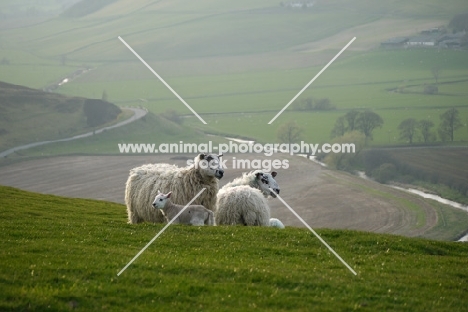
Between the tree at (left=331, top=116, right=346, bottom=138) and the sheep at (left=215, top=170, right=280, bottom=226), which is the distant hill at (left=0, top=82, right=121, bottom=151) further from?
the sheep at (left=215, top=170, right=280, bottom=226)

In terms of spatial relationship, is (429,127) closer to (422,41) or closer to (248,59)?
(422,41)

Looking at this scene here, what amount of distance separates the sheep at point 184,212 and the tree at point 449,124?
2649 inches

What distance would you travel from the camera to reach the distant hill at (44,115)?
284ft

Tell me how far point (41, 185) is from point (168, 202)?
4610 centimetres

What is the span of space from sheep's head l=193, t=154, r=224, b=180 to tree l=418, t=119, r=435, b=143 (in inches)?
2526

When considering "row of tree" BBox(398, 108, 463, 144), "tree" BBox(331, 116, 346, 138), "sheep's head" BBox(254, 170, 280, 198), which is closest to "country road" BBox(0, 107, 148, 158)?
"tree" BBox(331, 116, 346, 138)

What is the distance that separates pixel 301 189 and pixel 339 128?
32.2 m

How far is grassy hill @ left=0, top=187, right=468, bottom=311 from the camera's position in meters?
11.5

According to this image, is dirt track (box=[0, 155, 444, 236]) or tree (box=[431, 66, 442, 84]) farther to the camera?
tree (box=[431, 66, 442, 84])

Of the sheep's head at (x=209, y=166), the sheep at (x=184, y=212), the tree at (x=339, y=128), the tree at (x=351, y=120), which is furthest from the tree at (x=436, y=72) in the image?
the sheep at (x=184, y=212)

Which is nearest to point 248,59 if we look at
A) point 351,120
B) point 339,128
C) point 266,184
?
point 351,120

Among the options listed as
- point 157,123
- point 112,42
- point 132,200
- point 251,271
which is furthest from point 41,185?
point 112,42

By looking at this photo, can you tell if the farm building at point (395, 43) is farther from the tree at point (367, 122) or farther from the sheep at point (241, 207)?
the sheep at point (241, 207)

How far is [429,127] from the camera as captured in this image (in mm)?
84438
